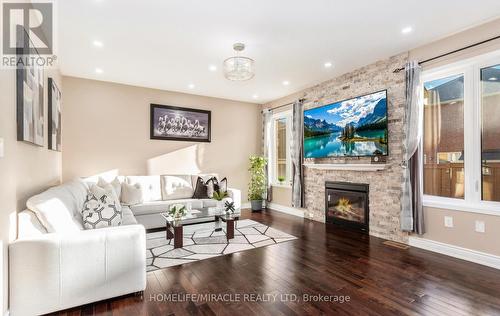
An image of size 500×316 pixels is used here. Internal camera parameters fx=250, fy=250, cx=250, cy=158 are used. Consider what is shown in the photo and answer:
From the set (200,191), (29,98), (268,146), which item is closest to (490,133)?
(268,146)

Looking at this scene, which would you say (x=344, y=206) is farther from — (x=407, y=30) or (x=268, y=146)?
(x=407, y=30)

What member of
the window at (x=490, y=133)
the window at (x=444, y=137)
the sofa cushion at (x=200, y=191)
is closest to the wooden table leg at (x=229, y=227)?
the sofa cushion at (x=200, y=191)

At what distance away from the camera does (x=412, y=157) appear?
3420 mm

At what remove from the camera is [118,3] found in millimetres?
2457

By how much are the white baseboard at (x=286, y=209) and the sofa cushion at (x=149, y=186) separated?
2.74 meters

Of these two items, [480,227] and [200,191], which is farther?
[200,191]

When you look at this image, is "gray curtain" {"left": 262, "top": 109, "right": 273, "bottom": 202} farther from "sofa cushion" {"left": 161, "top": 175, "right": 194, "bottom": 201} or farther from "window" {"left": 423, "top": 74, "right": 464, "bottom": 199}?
"window" {"left": 423, "top": 74, "right": 464, "bottom": 199}

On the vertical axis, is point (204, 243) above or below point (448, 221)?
below

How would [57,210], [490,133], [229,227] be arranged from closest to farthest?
[57,210] → [490,133] → [229,227]

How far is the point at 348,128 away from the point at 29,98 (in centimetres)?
422

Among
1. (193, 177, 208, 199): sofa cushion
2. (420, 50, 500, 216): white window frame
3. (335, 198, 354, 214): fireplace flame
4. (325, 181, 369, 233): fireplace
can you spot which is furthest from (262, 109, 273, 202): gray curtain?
(420, 50, 500, 216): white window frame

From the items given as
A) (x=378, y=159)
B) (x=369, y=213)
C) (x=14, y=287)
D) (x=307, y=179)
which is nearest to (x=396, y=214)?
(x=369, y=213)

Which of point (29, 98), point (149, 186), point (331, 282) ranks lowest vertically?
point (331, 282)

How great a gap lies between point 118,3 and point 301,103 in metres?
3.76
